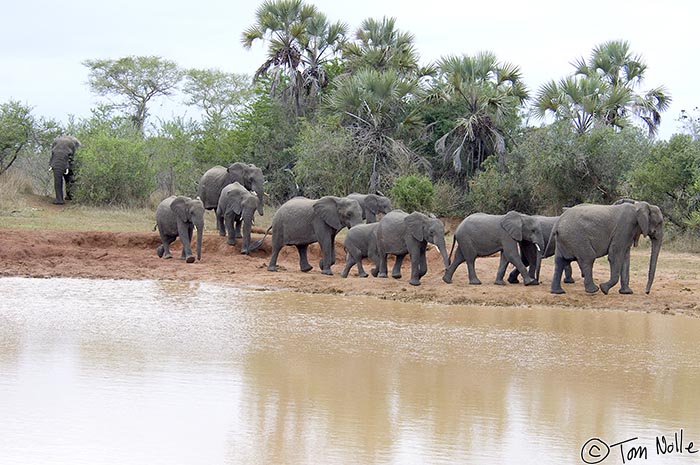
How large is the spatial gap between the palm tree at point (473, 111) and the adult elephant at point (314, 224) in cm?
1161

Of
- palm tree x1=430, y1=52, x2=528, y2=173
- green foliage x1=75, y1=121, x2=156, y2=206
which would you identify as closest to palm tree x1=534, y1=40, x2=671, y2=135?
palm tree x1=430, y1=52, x2=528, y2=173

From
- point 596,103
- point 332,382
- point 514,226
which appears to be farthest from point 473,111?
point 332,382

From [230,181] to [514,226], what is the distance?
859 centimetres

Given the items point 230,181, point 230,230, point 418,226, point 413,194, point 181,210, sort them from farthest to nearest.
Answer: point 413,194, point 230,181, point 230,230, point 181,210, point 418,226

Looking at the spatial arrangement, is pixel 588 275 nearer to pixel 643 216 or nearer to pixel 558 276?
pixel 558 276

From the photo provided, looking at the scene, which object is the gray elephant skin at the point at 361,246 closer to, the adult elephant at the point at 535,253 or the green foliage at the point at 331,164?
the adult elephant at the point at 535,253

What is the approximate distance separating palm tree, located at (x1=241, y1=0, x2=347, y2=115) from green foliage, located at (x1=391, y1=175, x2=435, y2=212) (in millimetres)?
8922

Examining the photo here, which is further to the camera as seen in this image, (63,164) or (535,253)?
(63,164)

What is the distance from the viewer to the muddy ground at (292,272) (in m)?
15.5

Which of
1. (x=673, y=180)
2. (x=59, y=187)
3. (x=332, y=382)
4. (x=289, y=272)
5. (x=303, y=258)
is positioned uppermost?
(x=673, y=180)

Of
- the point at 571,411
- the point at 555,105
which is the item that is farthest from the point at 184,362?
the point at 555,105

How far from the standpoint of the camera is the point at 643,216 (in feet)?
50.6

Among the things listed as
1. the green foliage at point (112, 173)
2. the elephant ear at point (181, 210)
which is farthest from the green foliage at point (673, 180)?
the green foliage at point (112, 173)

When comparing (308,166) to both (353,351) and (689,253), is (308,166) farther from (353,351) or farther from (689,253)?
(353,351)
